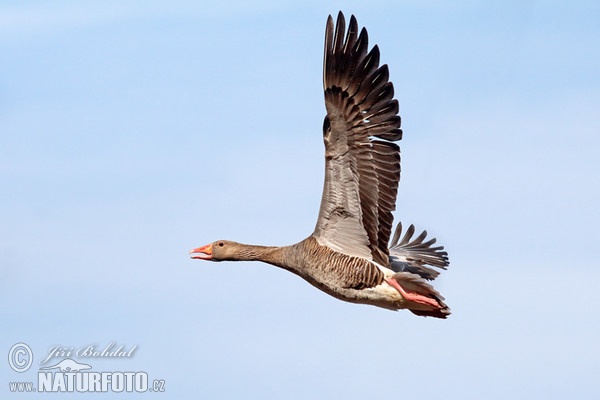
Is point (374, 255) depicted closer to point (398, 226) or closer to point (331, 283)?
point (331, 283)

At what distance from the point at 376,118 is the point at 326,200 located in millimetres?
1692

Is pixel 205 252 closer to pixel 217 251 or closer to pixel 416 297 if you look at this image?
pixel 217 251

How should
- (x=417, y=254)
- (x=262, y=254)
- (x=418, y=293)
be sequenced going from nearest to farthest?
(x=418, y=293) → (x=262, y=254) → (x=417, y=254)

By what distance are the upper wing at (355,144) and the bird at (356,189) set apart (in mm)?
17


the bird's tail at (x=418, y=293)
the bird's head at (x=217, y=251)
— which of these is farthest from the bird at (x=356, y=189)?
the bird's head at (x=217, y=251)

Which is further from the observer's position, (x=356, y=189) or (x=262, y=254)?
(x=262, y=254)

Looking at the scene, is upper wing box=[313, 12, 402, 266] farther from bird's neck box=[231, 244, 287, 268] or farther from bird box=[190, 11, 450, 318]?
bird's neck box=[231, 244, 287, 268]

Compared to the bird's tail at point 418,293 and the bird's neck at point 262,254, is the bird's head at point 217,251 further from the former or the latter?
the bird's tail at point 418,293

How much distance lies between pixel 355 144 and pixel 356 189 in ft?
2.54

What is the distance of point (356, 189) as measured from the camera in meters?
23.4

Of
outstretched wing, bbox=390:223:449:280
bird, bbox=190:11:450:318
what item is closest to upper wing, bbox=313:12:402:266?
bird, bbox=190:11:450:318

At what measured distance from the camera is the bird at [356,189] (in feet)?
76.1

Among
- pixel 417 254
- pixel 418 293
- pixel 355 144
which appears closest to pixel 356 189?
pixel 355 144

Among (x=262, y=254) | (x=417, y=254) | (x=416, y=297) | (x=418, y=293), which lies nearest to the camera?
(x=416, y=297)
